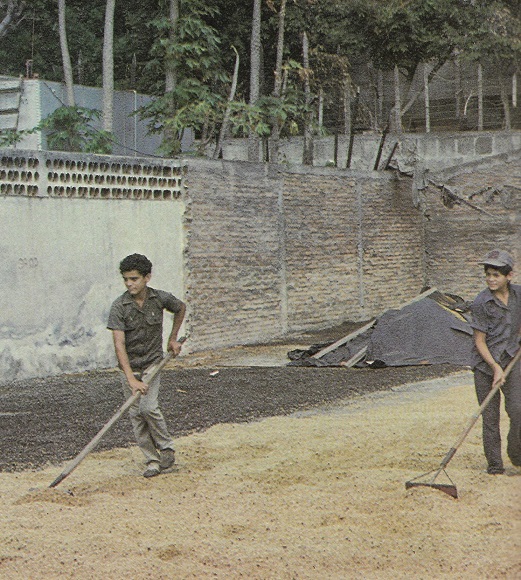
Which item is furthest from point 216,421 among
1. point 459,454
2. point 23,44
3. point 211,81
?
point 23,44

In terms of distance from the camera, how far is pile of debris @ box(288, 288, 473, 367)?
15711mm

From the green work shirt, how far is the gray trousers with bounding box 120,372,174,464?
139 millimetres

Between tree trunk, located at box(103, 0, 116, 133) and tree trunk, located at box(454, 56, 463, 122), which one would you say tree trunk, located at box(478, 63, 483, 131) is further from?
tree trunk, located at box(103, 0, 116, 133)

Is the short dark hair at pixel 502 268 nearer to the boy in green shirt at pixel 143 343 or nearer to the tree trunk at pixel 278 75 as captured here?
the boy in green shirt at pixel 143 343

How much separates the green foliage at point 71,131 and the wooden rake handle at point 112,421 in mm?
12956

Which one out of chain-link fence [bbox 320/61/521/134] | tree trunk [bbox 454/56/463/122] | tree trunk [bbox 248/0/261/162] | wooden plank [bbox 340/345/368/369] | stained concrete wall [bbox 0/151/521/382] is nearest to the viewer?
stained concrete wall [bbox 0/151/521/382]

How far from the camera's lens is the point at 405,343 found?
15.9 meters

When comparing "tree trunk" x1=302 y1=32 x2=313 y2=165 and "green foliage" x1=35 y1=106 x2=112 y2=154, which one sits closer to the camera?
"green foliage" x1=35 y1=106 x2=112 y2=154

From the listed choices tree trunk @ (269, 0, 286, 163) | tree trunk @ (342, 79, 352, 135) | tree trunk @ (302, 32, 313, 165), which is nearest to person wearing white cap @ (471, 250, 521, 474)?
tree trunk @ (269, 0, 286, 163)

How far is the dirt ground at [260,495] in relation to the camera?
6121 millimetres

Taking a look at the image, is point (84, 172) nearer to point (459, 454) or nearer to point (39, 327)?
point (39, 327)

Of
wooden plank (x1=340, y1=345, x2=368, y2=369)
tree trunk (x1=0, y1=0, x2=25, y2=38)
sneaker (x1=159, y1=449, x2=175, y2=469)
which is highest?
tree trunk (x1=0, y1=0, x2=25, y2=38)

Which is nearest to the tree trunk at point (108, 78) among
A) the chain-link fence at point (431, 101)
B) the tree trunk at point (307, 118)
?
the tree trunk at point (307, 118)

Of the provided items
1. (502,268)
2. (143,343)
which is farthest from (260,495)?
(502,268)
